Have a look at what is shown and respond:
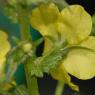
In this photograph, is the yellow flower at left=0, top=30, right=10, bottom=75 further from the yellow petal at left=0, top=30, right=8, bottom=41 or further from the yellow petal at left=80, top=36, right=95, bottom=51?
the yellow petal at left=80, top=36, right=95, bottom=51

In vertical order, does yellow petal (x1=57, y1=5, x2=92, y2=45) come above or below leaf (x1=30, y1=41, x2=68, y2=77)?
above

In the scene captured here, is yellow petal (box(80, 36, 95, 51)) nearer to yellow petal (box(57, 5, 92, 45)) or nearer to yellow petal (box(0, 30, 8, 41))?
yellow petal (box(57, 5, 92, 45))

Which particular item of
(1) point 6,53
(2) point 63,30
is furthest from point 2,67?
(2) point 63,30

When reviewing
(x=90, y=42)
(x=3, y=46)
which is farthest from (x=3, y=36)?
(x=90, y=42)

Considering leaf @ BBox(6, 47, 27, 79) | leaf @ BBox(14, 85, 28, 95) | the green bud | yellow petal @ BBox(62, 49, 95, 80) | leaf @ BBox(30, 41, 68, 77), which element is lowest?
leaf @ BBox(14, 85, 28, 95)

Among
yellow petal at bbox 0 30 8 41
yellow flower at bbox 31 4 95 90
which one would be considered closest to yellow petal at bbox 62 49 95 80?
yellow flower at bbox 31 4 95 90

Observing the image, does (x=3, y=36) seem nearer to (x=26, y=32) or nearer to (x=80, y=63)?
(x=26, y=32)

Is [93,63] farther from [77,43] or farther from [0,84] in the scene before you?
[0,84]
